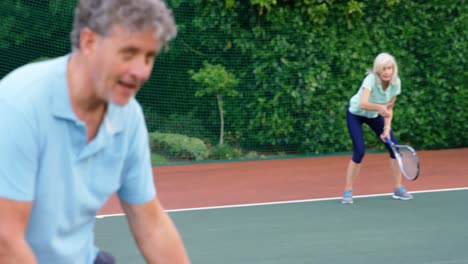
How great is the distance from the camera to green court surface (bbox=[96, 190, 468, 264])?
625 centimetres

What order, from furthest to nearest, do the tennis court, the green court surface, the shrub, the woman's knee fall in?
the shrub < the woman's knee < the tennis court < the green court surface

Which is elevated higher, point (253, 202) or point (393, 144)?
point (393, 144)

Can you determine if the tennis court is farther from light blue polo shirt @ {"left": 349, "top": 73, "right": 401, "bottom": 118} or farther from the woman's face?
the woman's face

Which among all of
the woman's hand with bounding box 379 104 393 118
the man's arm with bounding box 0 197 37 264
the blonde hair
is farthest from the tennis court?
the man's arm with bounding box 0 197 37 264

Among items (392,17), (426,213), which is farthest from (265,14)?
(426,213)

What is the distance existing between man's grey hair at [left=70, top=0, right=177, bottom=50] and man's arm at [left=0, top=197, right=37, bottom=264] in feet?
1.37

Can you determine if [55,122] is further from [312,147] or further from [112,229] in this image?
[312,147]

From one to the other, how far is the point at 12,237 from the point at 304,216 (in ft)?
19.3

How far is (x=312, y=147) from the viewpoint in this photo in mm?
12219

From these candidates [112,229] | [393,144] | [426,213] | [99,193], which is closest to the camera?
[99,193]

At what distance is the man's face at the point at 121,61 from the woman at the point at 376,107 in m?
6.36

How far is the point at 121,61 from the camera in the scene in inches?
78.7

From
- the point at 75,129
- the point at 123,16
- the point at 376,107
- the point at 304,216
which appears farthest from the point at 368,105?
the point at 123,16

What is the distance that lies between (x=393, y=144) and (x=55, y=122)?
6799 mm
